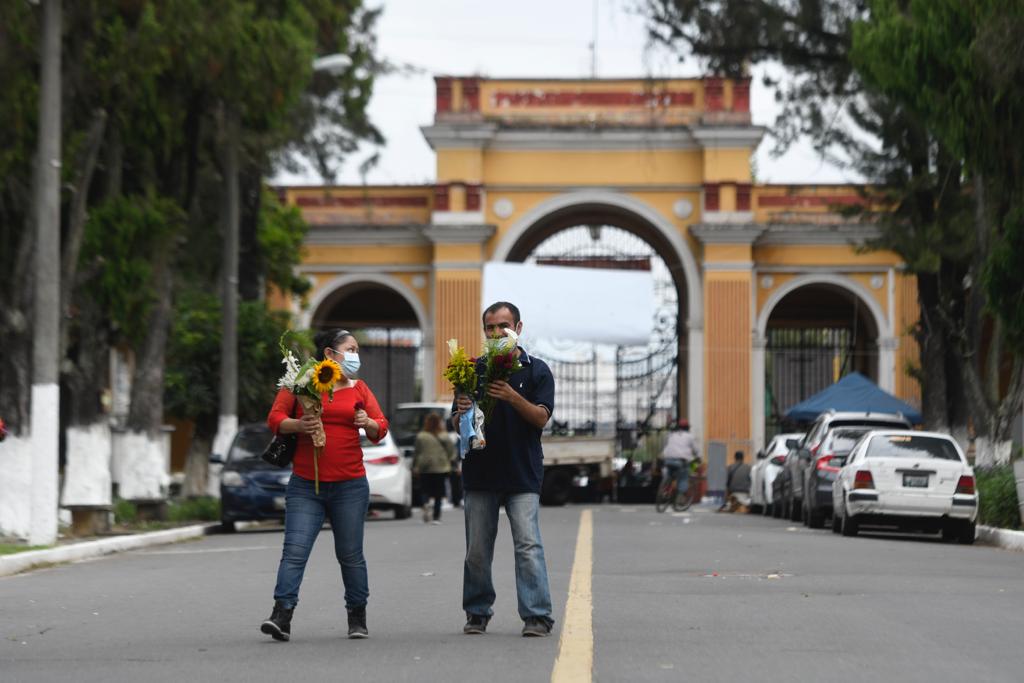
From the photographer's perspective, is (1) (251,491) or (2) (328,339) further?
(1) (251,491)

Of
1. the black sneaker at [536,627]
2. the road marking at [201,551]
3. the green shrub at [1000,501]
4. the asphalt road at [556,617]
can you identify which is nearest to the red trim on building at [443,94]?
the green shrub at [1000,501]

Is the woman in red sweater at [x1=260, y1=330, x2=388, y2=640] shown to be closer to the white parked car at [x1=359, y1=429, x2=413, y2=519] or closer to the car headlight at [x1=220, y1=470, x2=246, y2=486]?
the car headlight at [x1=220, y1=470, x2=246, y2=486]

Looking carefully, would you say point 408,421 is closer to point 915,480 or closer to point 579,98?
point 579,98

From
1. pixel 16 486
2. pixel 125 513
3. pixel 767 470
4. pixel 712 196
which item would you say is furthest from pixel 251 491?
pixel 712 196

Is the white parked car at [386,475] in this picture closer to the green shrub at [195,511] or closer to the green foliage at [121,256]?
the green shrub at [195,511]

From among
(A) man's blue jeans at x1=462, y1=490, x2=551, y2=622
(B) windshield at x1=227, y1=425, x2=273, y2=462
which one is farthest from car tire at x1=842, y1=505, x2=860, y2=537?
(A) man's blue jeans at x1=462, y1=490, x2=551, y2=622

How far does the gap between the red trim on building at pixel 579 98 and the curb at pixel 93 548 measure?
24.4m

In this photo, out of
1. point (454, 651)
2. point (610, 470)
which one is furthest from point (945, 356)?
point (454, 651)

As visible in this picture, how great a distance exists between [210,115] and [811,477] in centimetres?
1021

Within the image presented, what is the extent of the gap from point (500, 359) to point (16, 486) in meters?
12.4

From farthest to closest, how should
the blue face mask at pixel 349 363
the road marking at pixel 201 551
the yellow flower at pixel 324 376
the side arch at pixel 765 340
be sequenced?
1. the side arch at pixel 765 340
2. the road marking at pixel 201 551
3. the blue face mask at pixel 349 363
4. the yellow flower at pixel 324 376

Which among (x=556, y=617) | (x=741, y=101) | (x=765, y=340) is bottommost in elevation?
(x=556, y=617)

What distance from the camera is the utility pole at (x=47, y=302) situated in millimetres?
19734

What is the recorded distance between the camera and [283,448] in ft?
34.4
